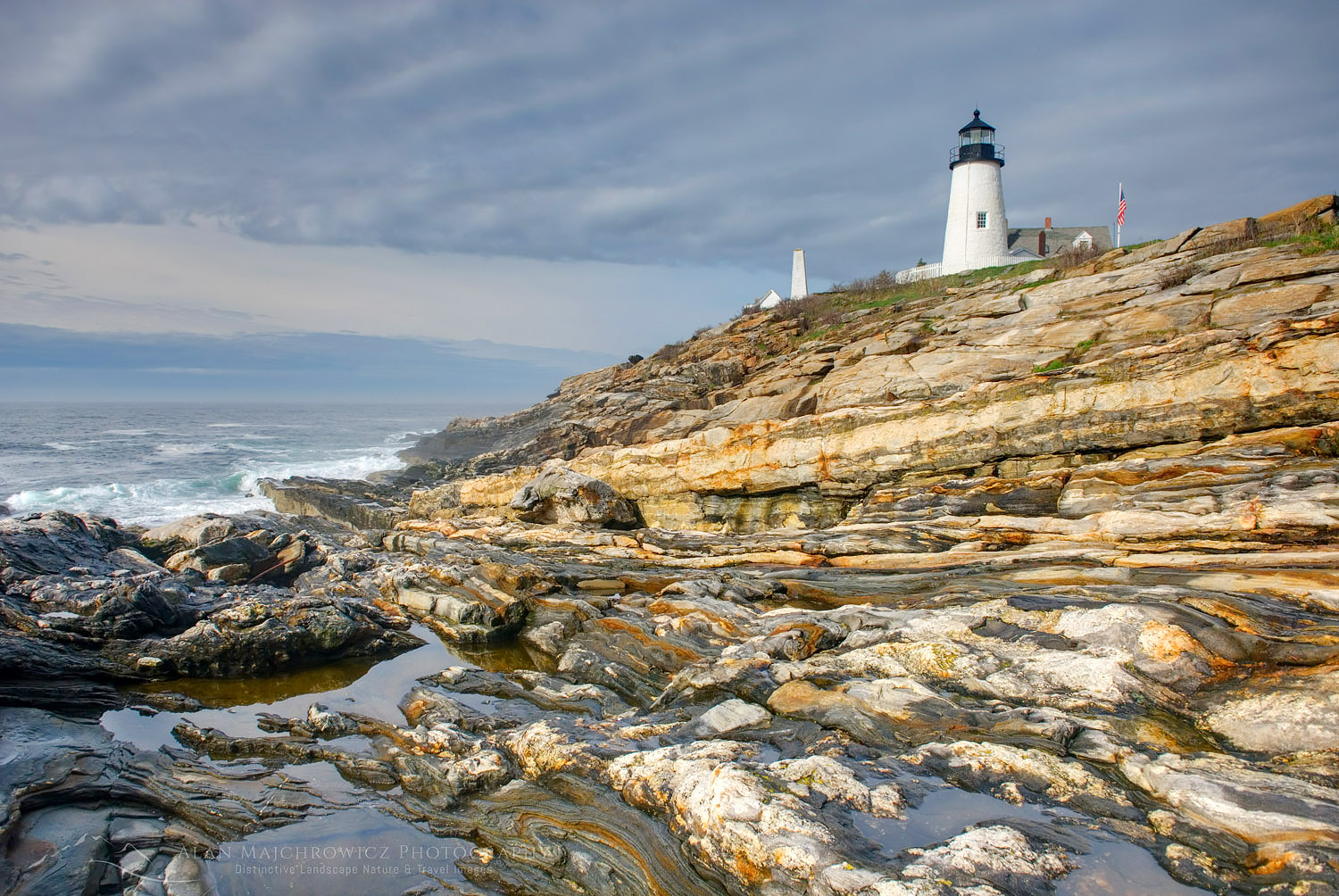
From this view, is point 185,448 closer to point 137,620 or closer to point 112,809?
point 137,620

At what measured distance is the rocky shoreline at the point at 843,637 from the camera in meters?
5.27

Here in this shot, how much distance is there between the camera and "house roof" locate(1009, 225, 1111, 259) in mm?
44750

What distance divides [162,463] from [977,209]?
6146 centimetres

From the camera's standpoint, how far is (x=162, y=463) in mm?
49281

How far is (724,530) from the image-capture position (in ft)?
57.4

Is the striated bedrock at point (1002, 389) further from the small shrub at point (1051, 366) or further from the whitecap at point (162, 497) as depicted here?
the whitecap at point (162, 497)

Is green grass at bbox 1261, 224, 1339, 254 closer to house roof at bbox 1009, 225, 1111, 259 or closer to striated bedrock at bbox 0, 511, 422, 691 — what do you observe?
striated bedrock at bbox 0, 511, 422, 691

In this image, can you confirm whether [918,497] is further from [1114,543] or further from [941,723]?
[941,723]

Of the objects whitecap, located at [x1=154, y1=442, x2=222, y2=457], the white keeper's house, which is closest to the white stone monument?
the white keeper's house

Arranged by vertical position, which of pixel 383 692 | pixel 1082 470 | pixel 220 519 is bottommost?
pixel 383 692

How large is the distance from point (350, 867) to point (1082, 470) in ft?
43.5

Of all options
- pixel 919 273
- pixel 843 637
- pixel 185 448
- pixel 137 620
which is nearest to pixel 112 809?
pixel 137 620

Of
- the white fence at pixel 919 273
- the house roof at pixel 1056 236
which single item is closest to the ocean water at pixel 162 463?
the white fence at pixel 919 273

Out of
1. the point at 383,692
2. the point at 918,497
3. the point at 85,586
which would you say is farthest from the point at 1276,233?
the point at 85,586
